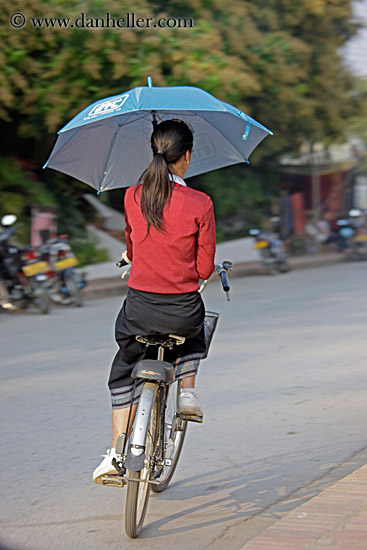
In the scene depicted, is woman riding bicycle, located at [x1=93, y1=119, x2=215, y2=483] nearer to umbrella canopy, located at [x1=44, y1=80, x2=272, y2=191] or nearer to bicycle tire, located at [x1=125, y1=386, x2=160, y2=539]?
bicycle tire, located at [x1=125, y1=386, x2=160, y2=539]

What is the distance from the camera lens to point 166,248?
326cm

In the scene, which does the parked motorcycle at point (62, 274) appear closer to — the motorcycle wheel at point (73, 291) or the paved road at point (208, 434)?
the motorcycle wheel at point (73, 291)

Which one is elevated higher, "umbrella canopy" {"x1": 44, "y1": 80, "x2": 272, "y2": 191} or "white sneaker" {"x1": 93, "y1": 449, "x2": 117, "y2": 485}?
"umbrella canopy" {"x1": 44, "y1": 80, "x2": 272, "y2": 191}

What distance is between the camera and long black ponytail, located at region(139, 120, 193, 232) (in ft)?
10.6

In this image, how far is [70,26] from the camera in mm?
14148

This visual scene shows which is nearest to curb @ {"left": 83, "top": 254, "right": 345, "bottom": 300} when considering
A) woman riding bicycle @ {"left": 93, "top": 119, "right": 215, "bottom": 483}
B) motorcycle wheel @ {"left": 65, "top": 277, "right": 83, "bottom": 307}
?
motorcycle wheel @ {"left": 65, "top": 277, "right": 83, "bottom": 307}

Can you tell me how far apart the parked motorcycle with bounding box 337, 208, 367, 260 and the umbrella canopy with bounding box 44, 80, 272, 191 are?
56.8 ft

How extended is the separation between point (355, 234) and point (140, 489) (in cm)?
1872

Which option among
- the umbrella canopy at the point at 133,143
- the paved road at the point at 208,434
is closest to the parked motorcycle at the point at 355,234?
the paved road at the point at 208,434

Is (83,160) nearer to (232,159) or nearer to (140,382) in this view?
(232,159)

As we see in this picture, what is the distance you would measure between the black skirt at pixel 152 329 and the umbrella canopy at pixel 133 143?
3.51ft

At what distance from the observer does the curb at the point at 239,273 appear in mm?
14222

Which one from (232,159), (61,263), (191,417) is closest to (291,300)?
(61,263)

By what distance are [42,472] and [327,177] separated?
84.2ft
